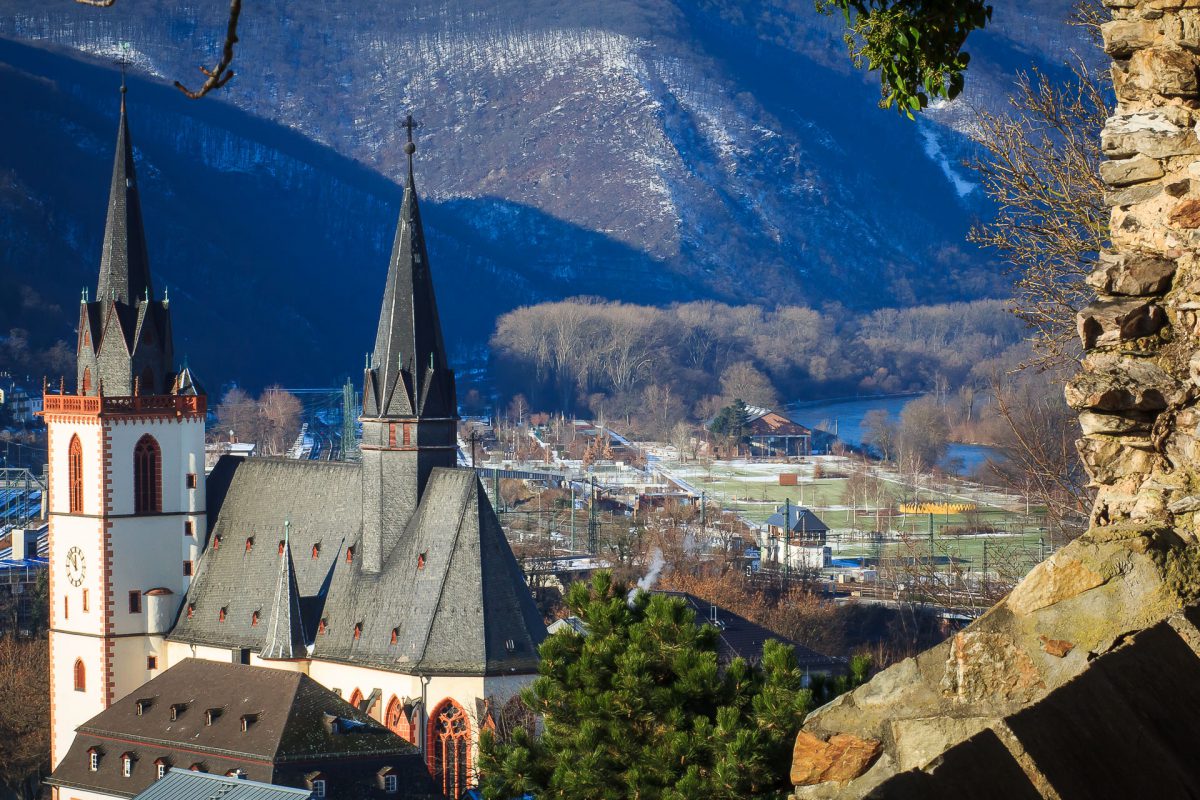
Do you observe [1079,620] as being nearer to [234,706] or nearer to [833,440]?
[234,706]

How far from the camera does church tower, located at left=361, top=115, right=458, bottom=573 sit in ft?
201

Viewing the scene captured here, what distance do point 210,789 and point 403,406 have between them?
13.9m

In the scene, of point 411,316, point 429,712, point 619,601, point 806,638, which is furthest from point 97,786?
point 619,601

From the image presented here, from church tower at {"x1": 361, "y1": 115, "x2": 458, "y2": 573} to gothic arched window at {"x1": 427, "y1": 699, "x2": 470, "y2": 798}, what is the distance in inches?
214

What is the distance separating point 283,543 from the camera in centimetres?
6556

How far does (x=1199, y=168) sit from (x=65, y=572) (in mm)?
64715

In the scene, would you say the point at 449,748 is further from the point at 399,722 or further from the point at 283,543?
the point at 283,543

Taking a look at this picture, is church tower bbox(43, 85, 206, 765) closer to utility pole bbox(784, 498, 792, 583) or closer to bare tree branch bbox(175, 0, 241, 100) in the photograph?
utility pole bbox(784, 498, 792, 583)

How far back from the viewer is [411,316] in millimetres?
61750

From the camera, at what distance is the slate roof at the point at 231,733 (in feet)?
181

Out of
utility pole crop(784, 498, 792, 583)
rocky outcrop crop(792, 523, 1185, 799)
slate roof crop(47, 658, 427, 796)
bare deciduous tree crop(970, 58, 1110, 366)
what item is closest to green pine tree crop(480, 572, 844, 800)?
bare deciduous tree crop(970, 58, 1110, 366)

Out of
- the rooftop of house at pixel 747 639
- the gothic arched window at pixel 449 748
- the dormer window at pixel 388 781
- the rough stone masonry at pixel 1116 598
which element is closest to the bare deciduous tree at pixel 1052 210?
the rough stone masonry at pixel 1116 598

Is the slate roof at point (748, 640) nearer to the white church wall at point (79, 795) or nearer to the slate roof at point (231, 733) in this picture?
the slate roof at point (231, 733)

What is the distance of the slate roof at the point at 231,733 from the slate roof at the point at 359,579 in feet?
6.94
